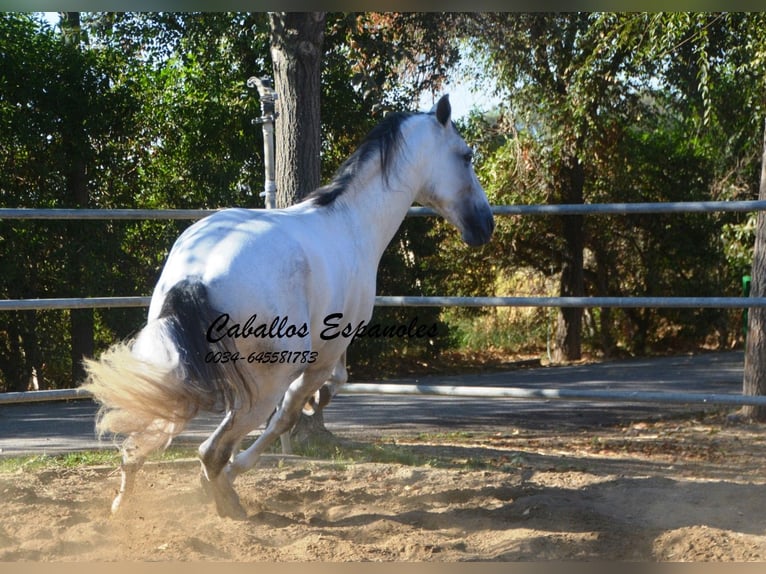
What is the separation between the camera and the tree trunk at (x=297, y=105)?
5.39 metres

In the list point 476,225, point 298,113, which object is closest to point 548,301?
point 476,225

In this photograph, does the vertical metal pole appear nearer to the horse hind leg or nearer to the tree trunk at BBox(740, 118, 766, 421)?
the horse hind leg

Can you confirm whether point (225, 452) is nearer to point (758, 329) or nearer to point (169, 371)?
point (169, 371)

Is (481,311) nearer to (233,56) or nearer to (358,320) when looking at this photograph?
(233,56)

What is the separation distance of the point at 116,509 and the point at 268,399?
97 centimetres

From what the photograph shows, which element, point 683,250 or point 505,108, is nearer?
point 505,108

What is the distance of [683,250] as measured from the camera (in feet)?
42.4

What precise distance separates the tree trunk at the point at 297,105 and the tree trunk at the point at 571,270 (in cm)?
688

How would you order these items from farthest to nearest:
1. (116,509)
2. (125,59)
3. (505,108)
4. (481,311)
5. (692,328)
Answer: (692,328) < (481,311) < (505,108) < (125,59) < (116,509)

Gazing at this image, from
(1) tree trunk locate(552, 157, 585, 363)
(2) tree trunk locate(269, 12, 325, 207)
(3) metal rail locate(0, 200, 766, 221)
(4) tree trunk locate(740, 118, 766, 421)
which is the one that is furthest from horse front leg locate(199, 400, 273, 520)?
(1) tree trunk locate(552, 157, 585, 363)

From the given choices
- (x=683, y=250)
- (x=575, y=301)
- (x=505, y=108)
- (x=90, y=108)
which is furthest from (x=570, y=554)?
(x=683, y=250)

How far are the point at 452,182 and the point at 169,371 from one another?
6.30 feet

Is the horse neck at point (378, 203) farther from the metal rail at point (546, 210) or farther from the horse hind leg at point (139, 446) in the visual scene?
the horse hind leg at point (139, 446)

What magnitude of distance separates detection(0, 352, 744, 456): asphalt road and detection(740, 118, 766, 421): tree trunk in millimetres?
1064
